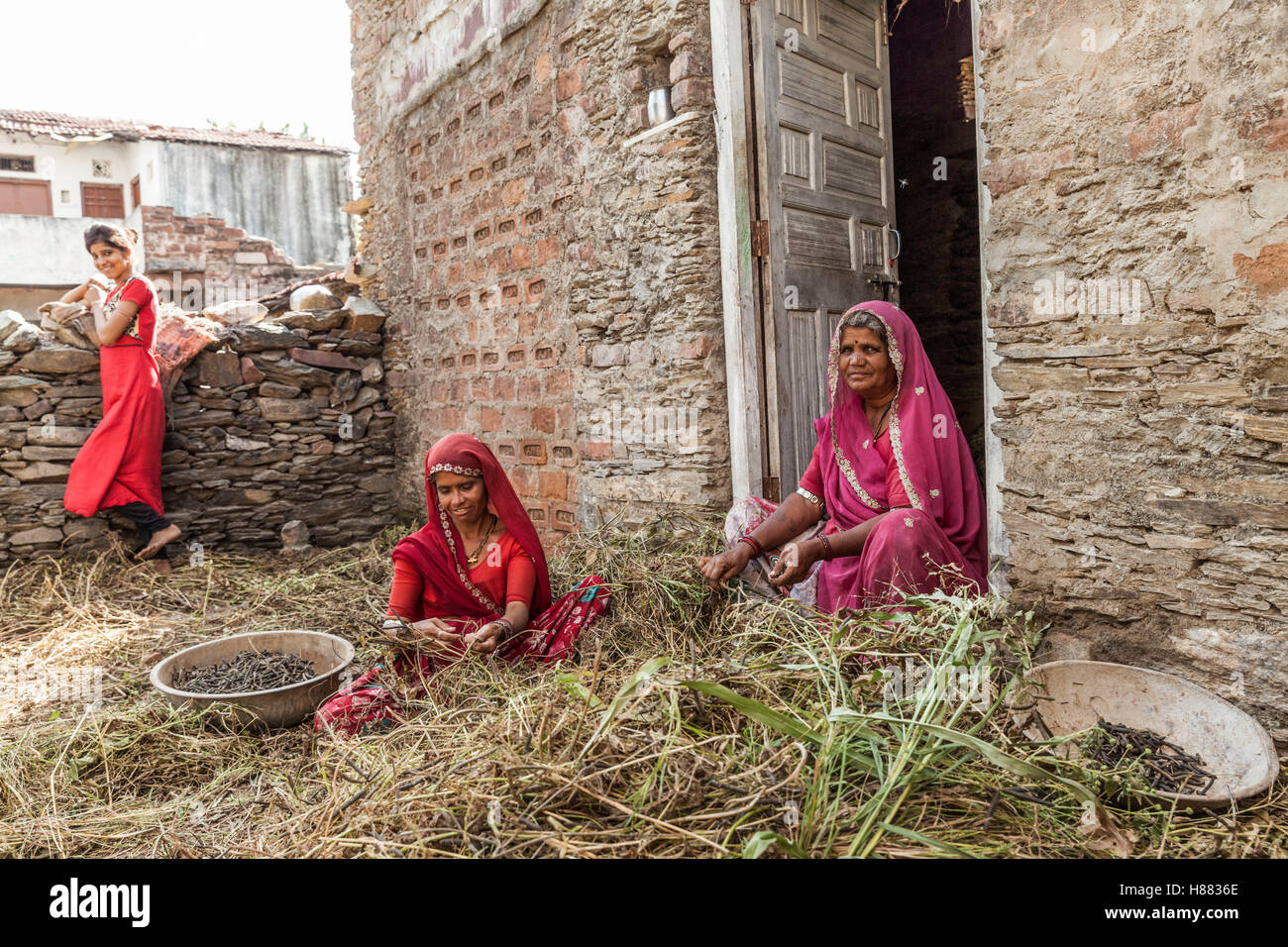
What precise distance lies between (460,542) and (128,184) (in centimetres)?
1904

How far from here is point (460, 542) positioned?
3.33m

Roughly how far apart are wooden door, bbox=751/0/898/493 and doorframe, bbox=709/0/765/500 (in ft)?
0.20

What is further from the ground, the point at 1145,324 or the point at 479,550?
the point at 1145,324

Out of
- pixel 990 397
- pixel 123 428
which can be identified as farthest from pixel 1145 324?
pixel 123 428

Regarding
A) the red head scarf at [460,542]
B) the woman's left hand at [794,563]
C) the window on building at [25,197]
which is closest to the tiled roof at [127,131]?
the window on building at [25,197]

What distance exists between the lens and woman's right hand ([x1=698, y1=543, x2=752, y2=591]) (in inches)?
124

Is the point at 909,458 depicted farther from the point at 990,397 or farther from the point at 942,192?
the point at 942,192

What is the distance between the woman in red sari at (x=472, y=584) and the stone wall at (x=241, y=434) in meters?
3.61

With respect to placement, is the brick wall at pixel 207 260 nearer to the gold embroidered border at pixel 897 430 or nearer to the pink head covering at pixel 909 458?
the pink head covering at pixel 909 458

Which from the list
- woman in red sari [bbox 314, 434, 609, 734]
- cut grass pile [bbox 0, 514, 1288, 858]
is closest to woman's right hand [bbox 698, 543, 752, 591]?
cut grass pile [bbox 0, 514, 1288, 858]

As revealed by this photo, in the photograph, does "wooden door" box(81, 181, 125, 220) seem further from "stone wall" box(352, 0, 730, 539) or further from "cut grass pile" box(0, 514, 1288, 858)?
"cut grass pile" box(0, 514, 1288, 858)

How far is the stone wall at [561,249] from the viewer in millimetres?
3971

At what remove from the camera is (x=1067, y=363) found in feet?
8.86
